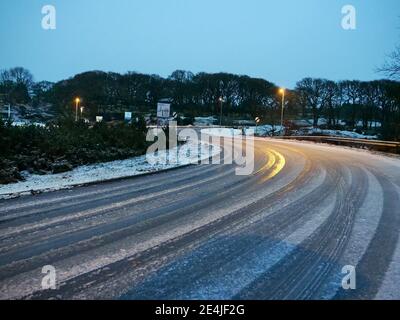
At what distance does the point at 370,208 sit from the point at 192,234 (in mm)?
4485

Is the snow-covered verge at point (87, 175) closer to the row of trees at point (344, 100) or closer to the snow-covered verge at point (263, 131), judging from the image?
the snow-covered verge at point (263, 131)

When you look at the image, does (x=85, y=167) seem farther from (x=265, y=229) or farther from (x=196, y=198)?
(x=265, y=229)

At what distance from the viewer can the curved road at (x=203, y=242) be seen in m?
4.55

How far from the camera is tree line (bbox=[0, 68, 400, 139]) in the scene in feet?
279

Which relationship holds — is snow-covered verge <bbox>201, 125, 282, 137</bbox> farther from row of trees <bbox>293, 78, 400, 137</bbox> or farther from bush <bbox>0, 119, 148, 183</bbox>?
bush <bbox>0, 119, 148, 183</bbox>

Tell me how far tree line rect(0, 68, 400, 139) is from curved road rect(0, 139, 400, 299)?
73675mm

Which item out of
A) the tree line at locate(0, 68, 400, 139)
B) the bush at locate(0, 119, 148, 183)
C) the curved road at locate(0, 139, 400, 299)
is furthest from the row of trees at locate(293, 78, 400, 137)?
the curved road at locate(0, 139, 400, 299)

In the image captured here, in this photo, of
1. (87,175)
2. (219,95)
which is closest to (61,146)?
(87,175)

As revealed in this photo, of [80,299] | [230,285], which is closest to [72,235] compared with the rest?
[80,299]

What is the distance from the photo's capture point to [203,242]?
244 inches

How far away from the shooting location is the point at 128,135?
2462cm

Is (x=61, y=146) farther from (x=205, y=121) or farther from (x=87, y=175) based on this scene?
(x=205, y=121)

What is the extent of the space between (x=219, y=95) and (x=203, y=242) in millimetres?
97289

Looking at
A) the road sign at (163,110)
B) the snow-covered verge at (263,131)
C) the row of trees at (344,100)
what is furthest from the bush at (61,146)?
the row of trees at (344,100)
